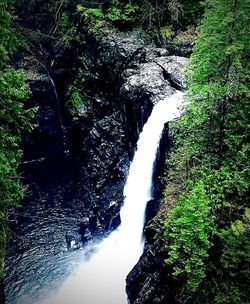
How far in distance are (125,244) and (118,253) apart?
50cm

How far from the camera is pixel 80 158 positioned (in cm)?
2136

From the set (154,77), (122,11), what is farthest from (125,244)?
(122,11)

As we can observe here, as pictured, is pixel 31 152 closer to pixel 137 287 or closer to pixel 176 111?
pixel 176 111

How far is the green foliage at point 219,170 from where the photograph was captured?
293 inches

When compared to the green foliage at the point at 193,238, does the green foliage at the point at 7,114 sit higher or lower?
higher

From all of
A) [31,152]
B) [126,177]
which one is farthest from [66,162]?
[126,177]

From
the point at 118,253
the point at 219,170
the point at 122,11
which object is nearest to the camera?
the point at 219,170

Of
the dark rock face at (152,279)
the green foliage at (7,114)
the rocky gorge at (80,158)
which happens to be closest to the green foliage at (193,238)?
the dark rock face at (152,279)

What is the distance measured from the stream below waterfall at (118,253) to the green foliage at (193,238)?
5706 mm

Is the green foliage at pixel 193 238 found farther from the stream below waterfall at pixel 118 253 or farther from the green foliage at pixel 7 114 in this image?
the stream below waterfall at pixel 118 253

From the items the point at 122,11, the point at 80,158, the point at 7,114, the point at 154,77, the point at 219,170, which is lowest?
the point at 80,158

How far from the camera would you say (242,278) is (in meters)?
7.40

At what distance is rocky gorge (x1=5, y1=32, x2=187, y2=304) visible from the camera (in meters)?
15.4

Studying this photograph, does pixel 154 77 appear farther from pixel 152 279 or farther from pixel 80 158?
pixel 152 279
